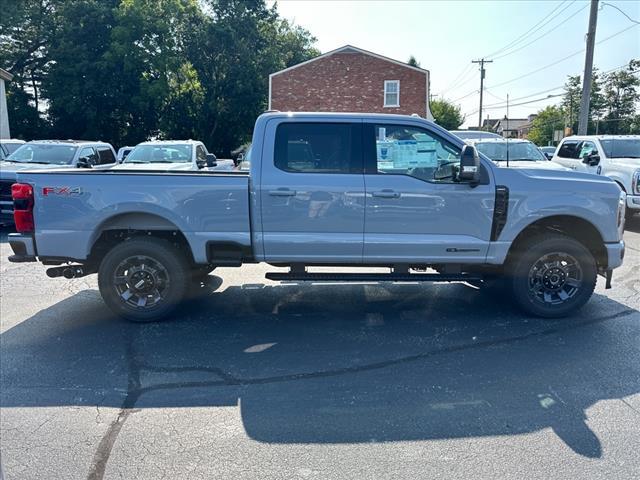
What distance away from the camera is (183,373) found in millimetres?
4164

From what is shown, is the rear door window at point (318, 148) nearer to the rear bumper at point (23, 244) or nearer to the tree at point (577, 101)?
the rear bumper at point (23, 244)

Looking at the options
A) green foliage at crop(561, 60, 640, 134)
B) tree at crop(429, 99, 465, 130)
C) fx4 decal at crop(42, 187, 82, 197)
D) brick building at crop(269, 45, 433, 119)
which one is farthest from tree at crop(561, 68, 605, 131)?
fx4 decal at crop(42, 187, 82, 197)

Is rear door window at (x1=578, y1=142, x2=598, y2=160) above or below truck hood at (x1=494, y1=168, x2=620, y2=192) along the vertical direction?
above

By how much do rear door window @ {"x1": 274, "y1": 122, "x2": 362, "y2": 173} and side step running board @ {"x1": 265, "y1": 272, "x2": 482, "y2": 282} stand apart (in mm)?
1093

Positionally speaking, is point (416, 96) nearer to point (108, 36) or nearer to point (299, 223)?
point (108, 36)

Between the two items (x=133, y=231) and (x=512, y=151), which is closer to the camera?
(x=133, y=231)

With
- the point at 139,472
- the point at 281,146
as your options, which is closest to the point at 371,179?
the point at 281,146

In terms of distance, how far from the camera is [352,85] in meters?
26.7

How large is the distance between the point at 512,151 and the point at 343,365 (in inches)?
388

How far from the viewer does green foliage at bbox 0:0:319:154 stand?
2886 cm

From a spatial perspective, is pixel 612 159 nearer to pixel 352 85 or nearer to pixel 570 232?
pixel 570 232

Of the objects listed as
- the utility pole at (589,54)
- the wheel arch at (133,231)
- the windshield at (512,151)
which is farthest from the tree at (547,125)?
the wheel arch at (133,231)

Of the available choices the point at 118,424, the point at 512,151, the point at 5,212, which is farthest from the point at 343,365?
the point at 512,151

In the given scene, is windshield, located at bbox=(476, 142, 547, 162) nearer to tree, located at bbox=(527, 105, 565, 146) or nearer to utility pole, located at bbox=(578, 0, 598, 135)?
utility pole, located at bbox=(578, 0, 598, 135)
